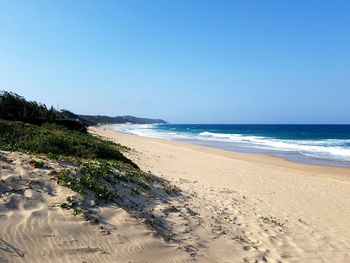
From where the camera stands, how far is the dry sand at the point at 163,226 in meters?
4.93

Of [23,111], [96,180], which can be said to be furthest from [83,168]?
[23,111]

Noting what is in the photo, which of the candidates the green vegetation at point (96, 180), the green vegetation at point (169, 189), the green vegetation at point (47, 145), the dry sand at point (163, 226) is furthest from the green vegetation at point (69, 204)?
the green vegetation at point (47, 145)

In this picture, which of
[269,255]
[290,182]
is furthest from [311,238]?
[290,182]

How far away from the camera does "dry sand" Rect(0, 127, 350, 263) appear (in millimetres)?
4934

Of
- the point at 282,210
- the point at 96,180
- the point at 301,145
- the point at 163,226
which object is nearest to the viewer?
the point at 163,226

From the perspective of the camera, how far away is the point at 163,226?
21.8ft

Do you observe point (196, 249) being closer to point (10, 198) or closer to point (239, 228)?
point (239, 228)

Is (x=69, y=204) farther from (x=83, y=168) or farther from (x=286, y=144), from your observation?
(x=286, y=144)

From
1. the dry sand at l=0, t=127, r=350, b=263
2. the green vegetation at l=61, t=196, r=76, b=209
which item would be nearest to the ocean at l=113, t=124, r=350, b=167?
the dry sand at l=0, t=127, r=350, b=263

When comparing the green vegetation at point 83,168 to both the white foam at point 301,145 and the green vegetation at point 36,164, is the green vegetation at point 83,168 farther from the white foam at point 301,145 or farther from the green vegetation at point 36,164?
the white foam at point 301,145

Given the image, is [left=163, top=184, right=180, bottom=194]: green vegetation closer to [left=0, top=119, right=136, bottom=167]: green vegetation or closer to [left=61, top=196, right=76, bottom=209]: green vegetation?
[left=0, top=119, right=136, bottom=167]: green vegetation

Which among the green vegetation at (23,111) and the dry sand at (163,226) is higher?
the green vegetation at (23,111)

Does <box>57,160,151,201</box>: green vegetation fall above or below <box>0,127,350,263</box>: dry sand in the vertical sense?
above

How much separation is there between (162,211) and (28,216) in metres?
2.81
